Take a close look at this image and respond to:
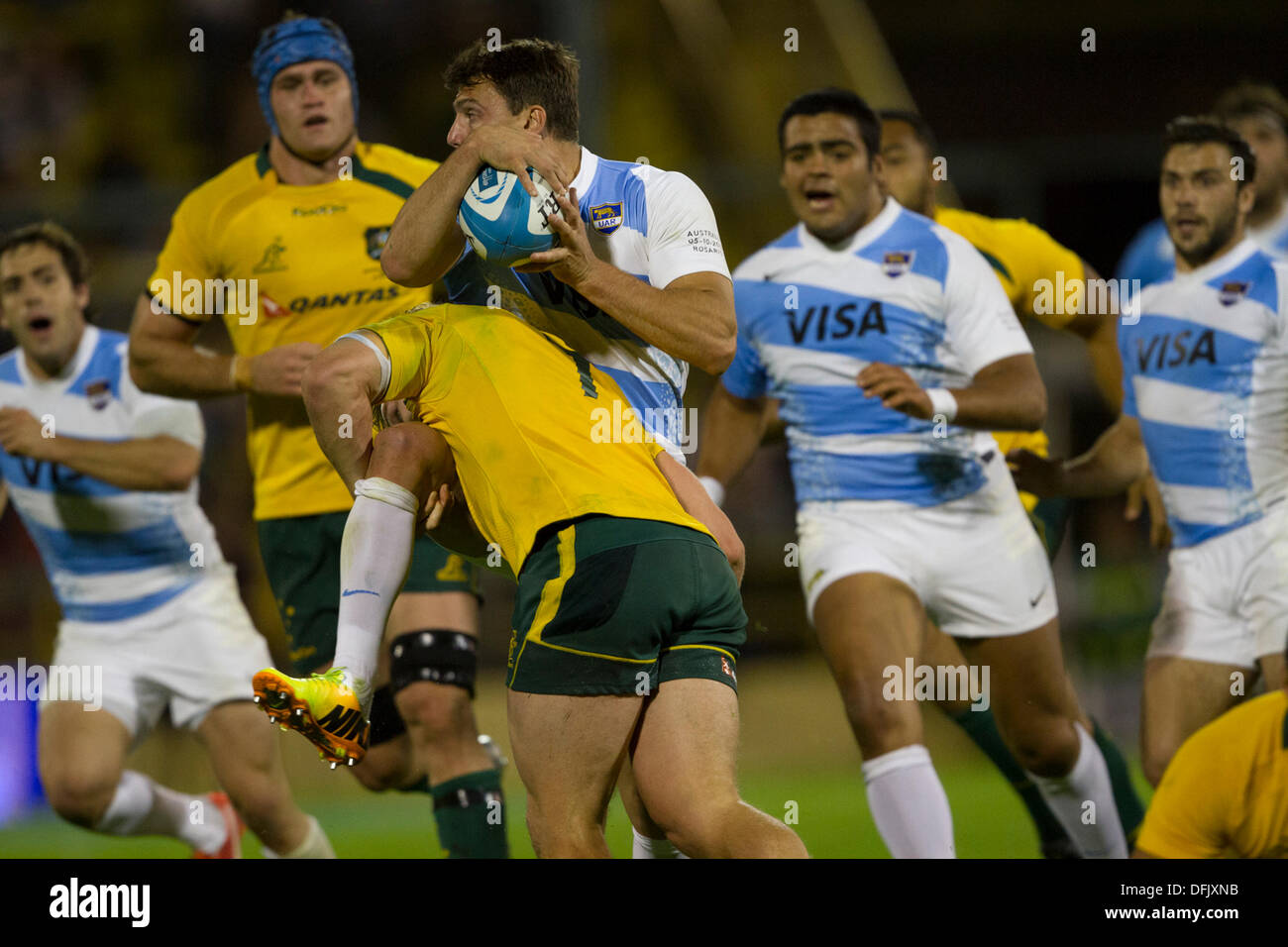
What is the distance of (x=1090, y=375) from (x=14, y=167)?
761cm

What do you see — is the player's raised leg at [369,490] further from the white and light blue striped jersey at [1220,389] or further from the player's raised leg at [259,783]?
the white and light blue striped jersey at [1220,389]

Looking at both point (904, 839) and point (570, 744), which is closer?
point (570, 744)

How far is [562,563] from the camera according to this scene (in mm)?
3693

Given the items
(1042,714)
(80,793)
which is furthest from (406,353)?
(80,793)

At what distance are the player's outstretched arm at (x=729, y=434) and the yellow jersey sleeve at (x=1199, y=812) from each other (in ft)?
5.98

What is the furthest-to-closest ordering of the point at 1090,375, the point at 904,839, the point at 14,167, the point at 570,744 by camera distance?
1. the point at 14,167
2. the point at 1090,375
3. the point at 904,839
4. the point at 570,744

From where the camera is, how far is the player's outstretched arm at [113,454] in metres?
5.74

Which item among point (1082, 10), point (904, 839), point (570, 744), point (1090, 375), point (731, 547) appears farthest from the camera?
point (1082, 10)

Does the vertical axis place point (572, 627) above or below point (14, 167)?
below

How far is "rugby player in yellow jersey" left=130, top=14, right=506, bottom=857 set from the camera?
18.7ft

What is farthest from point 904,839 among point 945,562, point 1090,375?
point 1090,375

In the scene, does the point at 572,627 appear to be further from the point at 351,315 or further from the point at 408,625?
the point at 351,315

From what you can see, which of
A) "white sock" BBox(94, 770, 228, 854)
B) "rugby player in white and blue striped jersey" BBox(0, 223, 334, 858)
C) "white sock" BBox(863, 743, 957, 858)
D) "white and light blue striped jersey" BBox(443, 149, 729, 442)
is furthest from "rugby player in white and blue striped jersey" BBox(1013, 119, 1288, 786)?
Answer: "white sock" BBox(94, 770, 228, 854)

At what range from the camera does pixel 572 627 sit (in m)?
3.66
